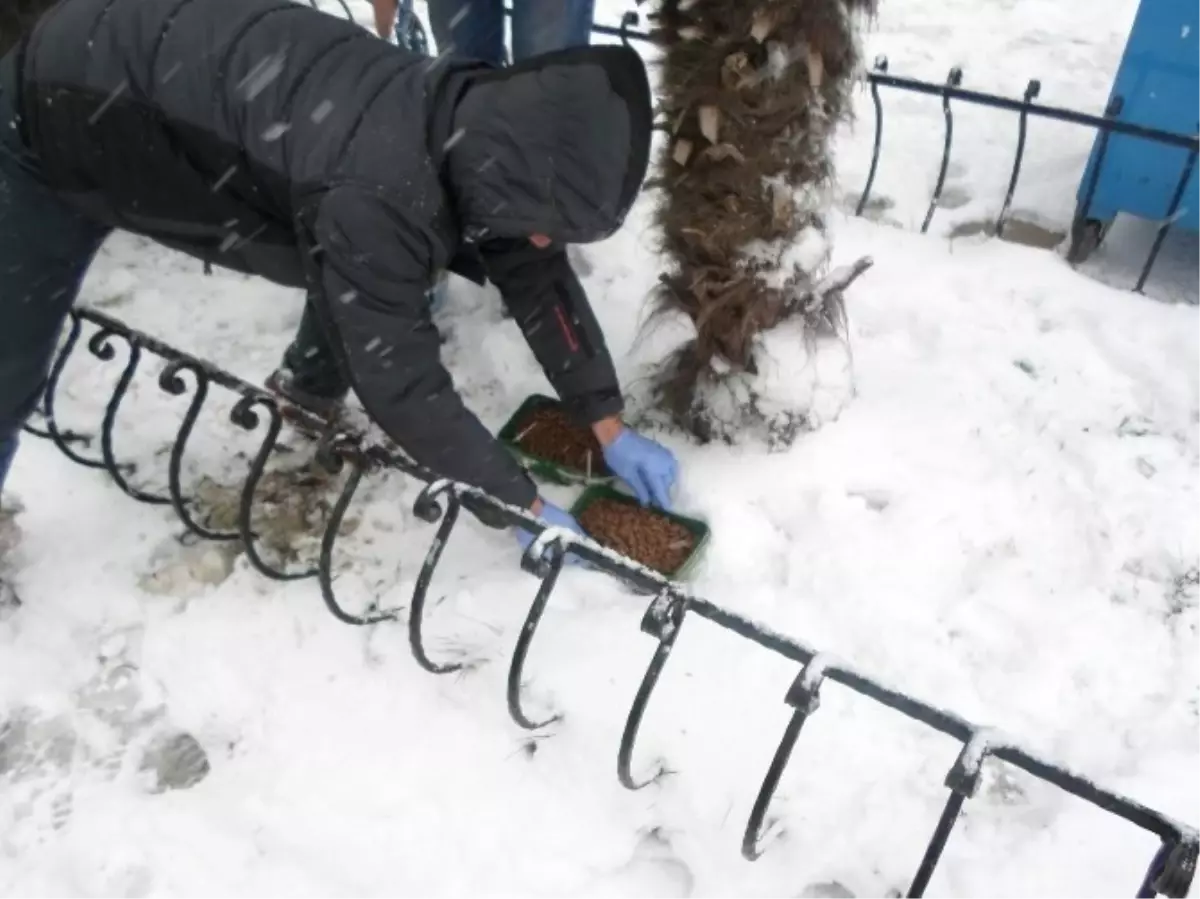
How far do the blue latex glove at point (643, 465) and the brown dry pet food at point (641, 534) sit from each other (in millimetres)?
47

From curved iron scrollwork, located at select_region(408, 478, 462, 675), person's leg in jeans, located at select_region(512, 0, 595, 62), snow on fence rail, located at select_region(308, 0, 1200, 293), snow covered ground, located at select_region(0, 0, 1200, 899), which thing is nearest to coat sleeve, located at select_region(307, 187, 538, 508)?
curved iron scrollwork, located at select_region(408, 478, 462, 675)

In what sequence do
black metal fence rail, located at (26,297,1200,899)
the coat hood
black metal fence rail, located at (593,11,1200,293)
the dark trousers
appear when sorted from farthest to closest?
black metal fence rail, located at (593,11,1200,293)
the dark trousers
the coat hood
black metal fence rail, located at (26,297,1200,899)

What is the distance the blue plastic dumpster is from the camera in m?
3.19

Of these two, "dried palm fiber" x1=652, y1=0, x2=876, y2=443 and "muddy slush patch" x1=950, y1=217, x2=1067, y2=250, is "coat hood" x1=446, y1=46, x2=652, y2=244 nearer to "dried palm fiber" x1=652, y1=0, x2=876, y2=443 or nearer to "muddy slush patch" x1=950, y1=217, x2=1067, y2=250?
"dried palm fiber" x1=652, y1=0, x2=876, y2=443

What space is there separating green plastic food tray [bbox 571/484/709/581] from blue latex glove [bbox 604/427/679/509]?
0.04m

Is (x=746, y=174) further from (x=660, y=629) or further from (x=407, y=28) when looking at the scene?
(x=407, y=28)

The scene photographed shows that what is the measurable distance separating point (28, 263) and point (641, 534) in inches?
58.0

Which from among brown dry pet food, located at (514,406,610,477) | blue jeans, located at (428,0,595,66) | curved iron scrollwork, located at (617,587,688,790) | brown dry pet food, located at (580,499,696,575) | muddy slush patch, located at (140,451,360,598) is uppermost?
blue jeans, located at (428,0,595,66)

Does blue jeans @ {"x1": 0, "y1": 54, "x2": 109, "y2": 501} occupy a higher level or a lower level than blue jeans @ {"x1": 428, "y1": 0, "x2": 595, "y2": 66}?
lower

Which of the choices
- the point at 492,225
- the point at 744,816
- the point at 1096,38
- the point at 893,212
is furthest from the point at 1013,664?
the point at 1096,38

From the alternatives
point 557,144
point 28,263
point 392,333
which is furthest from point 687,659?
point 28,263

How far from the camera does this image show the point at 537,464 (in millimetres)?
2670

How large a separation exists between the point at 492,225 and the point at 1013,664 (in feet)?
5.08

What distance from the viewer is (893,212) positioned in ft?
12.8
